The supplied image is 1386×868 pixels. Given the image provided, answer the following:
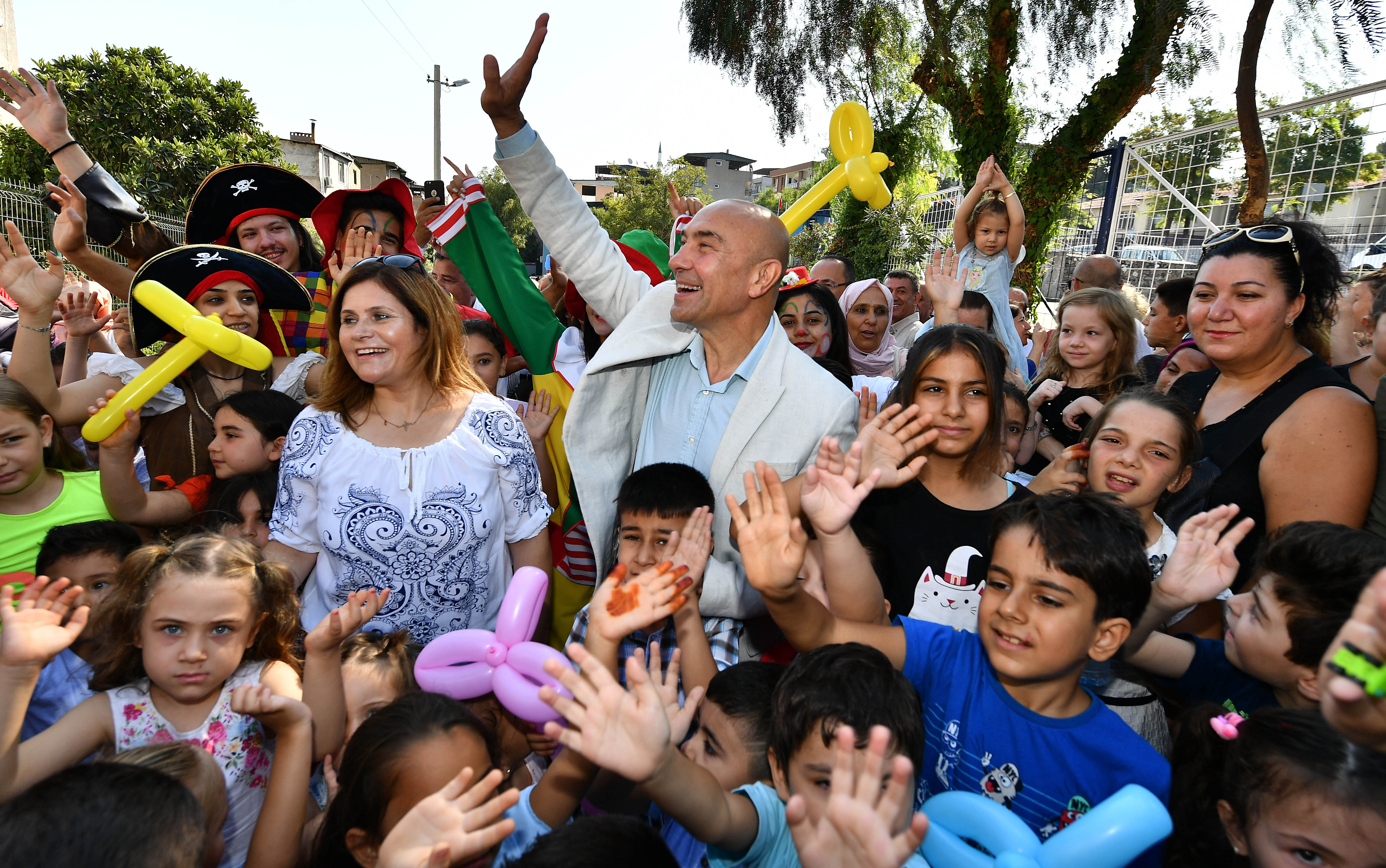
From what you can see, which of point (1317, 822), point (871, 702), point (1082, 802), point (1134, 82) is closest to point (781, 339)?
point (871, 702)

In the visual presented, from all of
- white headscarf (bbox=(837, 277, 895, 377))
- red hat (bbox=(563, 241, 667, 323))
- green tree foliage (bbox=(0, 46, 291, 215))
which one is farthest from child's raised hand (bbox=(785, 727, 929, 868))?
green tree foliage (bbox=(0, 46, 291, 215))

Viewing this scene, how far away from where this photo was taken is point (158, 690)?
191 centimetres

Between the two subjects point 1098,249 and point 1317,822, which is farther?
point 1098,249

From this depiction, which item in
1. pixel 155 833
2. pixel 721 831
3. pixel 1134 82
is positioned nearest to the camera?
pixel 155 833

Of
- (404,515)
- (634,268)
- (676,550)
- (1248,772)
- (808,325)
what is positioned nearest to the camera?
(1248,772)

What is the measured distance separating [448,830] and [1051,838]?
42.2 inches

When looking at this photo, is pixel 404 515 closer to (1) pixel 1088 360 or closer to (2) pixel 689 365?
(2) pixel 689 365

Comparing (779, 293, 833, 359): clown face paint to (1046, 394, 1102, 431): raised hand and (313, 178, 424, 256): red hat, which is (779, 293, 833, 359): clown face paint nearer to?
(1046, 394, 1102, 431): raised hand

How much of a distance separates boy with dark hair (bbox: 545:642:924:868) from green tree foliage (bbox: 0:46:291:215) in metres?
14.9

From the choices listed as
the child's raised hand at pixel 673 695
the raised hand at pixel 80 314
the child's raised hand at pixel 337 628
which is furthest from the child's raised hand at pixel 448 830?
the raised hand at pixel 80 314

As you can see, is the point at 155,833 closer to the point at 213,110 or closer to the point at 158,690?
the point at 158,690

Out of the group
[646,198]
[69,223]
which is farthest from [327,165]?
[69,223]

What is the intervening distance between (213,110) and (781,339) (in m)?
17.9

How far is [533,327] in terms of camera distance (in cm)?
341
